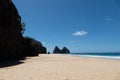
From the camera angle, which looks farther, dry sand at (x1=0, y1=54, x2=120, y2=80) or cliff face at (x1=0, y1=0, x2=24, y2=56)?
cliff face at (x1=0, y1=0, x2=24, y2=56)

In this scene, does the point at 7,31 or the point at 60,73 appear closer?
the point at 60,73

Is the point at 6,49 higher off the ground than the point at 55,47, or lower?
lower

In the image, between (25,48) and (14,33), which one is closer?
(14,33)

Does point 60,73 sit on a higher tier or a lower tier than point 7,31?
lower

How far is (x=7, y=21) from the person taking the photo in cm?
2270

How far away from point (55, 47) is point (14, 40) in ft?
310

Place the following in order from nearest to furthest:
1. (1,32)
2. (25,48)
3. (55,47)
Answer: (1,32) → (25,48) → (55,47)

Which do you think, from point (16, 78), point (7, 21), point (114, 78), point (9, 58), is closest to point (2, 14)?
point (7, 21)

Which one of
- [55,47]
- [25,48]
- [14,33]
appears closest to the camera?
[14,33]

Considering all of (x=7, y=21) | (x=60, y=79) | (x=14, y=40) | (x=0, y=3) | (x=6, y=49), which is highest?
(x=0, y=3)

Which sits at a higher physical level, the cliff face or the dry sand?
the cliff face

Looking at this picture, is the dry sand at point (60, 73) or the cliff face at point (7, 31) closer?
the dry sand at point (60, 73)

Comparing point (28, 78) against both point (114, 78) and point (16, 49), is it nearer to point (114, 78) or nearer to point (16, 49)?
point (114, 78)

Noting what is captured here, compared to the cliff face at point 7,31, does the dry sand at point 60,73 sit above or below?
below
